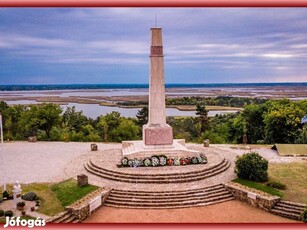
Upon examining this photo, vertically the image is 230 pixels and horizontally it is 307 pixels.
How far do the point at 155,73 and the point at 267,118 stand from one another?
18119 mm

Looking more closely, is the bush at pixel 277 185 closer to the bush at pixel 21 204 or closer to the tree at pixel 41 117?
the bush at pixel 21 204

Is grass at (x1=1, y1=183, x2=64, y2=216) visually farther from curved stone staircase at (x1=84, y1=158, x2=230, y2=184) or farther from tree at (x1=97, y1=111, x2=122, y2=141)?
tree at (x1=97, y1=111, x2=122, y2=141)

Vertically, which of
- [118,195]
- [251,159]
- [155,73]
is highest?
[155,73]

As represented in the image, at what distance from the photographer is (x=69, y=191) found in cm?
1895

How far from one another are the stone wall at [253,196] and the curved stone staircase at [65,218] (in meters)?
8.37

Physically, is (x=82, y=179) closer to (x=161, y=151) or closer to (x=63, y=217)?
(x=63, y=217)

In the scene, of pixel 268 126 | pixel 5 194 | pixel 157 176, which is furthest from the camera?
pixel 268 126

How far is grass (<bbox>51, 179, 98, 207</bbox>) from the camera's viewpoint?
17.8 metres

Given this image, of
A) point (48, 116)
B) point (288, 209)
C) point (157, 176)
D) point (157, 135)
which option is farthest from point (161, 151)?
point (48, 116)

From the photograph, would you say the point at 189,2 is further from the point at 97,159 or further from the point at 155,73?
the point at 97,159

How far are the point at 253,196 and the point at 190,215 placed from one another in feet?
12.0

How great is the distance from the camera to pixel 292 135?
35.6 m

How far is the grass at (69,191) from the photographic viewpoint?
17.8 m

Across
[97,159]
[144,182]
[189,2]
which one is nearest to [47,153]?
[97,159]
